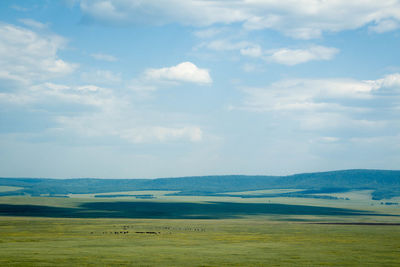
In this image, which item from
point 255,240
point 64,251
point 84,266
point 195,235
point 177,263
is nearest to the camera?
point 84,266

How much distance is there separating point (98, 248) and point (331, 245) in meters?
36.7

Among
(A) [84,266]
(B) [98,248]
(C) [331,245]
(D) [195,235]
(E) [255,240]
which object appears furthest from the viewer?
(D) [195,235]

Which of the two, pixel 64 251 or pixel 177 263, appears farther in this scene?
pixel 64 251

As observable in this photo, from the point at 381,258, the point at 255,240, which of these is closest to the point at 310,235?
the point at 255,240

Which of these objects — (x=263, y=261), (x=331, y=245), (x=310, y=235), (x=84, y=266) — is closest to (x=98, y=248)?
(x=84, y=266)

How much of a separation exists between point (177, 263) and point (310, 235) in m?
50.0

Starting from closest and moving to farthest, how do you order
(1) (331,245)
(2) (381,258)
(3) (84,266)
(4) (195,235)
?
(3) (84,266), (2) (381,258), (1) (331,245), (4) (195,235)

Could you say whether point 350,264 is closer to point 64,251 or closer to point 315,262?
point 315,262

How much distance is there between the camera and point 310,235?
10238cm

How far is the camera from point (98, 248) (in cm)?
7456

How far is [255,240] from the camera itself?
299ft

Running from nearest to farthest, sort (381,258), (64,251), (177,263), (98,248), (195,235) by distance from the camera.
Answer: (177,263) < (381,258) < (64,251) < (98,248) < (195,235)

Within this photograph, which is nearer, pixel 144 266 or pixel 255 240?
pixel 144 266

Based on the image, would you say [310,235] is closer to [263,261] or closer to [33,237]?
[263,261]
